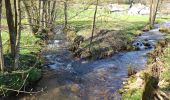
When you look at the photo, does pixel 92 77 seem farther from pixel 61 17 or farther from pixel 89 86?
pixel 61 17

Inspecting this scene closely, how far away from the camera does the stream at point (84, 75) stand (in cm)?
1989

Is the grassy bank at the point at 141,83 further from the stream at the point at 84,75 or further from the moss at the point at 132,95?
the stream at the point at 84,75

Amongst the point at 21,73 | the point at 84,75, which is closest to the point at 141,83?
the point at 84,75

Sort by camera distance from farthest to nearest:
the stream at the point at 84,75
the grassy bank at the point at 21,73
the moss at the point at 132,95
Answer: the stream at the point at 84,75 < the grassy bank at the point at 21,73 < the moss at the point at 132,95

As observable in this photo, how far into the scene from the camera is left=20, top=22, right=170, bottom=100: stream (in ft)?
65.3

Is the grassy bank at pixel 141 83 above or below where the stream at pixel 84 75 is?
above

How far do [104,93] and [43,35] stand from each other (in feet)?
62.3

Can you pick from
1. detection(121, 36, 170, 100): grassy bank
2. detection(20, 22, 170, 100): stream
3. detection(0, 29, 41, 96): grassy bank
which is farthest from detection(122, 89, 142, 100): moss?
detection(0, 29, 41, 96): grassy bank

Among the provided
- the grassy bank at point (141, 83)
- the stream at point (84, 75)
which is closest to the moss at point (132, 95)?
the grassy bank at point (141, 83)

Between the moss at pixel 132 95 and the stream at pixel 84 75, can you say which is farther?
the stream at pixel 84 75

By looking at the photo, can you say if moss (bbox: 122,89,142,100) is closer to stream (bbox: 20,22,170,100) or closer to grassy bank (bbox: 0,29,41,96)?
stream (bbox: 20,22,170,100)

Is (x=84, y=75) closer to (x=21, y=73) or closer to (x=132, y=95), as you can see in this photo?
(x=21, y=73)

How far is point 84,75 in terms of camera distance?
24.5m

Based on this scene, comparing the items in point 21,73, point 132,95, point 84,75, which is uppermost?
point 21,73
